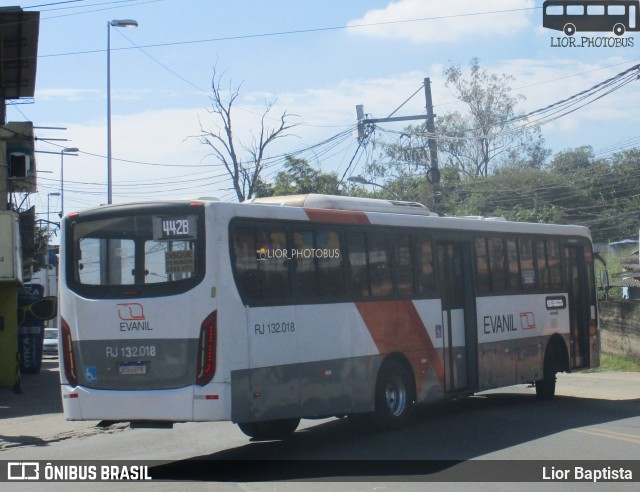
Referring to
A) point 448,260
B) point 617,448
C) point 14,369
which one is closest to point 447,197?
point 14,369

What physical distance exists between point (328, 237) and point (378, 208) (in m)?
1.93

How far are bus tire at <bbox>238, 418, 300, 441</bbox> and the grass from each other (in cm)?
1509

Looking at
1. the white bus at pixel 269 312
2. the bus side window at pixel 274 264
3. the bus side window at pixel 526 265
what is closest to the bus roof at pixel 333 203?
→ the white bus at pixel 269 312

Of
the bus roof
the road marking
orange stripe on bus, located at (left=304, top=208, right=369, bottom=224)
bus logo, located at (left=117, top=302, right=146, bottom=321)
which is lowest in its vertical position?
the road marking

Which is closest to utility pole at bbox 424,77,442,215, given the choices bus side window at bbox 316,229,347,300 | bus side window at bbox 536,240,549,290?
bus side window at bbox 536,240,549,290

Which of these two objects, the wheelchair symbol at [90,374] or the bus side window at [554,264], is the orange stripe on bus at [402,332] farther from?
the bus side window at [554,264]

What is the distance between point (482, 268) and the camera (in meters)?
16.2

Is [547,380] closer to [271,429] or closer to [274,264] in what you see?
[271,429]

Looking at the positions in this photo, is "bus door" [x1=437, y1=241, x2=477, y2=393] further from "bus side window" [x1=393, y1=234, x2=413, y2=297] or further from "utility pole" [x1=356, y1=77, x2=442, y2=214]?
"utility pole" [x1=356, y1=77, x2=442, y2=214]

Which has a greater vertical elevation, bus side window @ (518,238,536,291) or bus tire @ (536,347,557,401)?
bus side window @ (518,238,536,291)

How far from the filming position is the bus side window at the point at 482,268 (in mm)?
16109

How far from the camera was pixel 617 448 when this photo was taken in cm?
1188

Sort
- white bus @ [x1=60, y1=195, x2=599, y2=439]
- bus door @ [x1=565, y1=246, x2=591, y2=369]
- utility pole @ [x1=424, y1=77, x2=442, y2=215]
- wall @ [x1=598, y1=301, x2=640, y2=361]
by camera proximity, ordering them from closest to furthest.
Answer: white bus @ [x1=60, y1=195, x2=599, y2=439] → bus door @ [x1=565, y1=246, x2=591, y2=369] → wall @ [x1=598, y1=301, x2=640, y2=361] → utility pole @ [x1=424, y1=77, x2=442, y2=215]

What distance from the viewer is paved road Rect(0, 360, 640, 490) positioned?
11.1 meters
